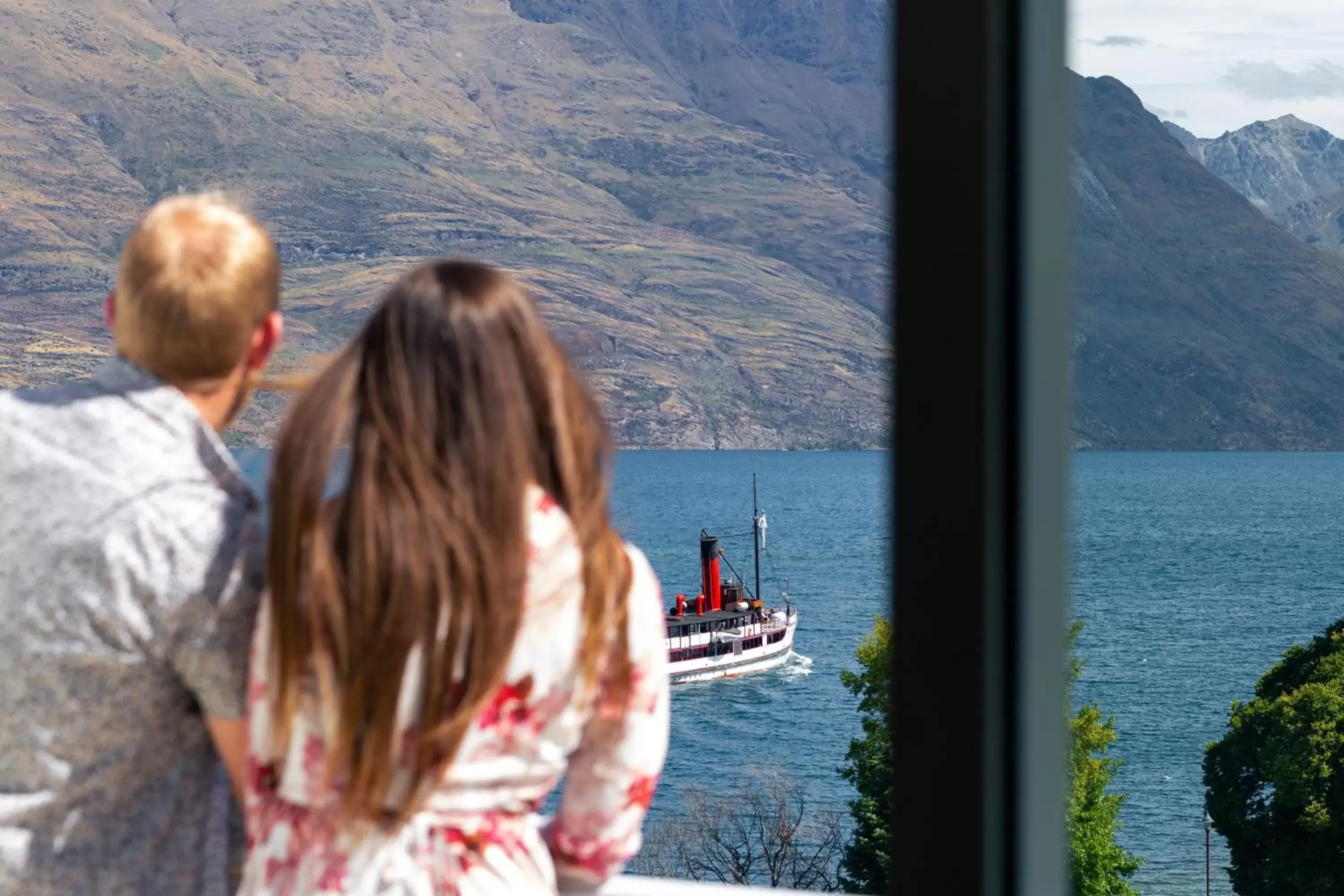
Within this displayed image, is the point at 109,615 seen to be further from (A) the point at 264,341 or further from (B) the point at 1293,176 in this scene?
(B) the point at 1293,176

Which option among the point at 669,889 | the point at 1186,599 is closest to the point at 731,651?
the point at 1186,599

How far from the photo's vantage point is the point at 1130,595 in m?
39.1

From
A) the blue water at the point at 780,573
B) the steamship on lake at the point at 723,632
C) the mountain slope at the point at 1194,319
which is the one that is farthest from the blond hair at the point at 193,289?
the mountain slope at the point at 1194,319

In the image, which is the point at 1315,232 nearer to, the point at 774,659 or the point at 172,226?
the point at 774,659

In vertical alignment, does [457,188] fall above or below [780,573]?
above

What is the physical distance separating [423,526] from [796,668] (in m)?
38.0

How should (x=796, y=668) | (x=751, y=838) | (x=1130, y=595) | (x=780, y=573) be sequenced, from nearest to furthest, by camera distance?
1. (x=751, y=838)
2. (x=796, y=668)
3. (x=1130, y=595)
4. (x=780, y=573)

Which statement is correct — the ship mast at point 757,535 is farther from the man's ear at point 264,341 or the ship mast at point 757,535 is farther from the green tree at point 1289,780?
the man's ear at point 264,341

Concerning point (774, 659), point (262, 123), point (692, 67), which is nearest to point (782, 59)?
point (692, 67)

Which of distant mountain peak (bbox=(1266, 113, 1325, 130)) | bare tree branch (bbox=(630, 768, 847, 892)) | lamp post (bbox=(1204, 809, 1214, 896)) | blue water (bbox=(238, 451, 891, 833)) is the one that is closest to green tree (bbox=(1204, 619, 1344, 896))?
lamp post (bbox=(1204, 809, 1214, 896))

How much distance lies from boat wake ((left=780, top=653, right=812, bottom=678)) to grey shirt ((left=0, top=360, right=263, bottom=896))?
→ 37.4 m

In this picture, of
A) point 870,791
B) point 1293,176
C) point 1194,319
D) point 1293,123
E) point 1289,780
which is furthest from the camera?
point 1293,176

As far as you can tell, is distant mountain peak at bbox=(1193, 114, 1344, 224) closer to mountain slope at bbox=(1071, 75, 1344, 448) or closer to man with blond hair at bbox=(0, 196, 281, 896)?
mountain slope at bbox=(1071, 75, 1344, 448)

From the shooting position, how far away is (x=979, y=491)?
806 millimetres
